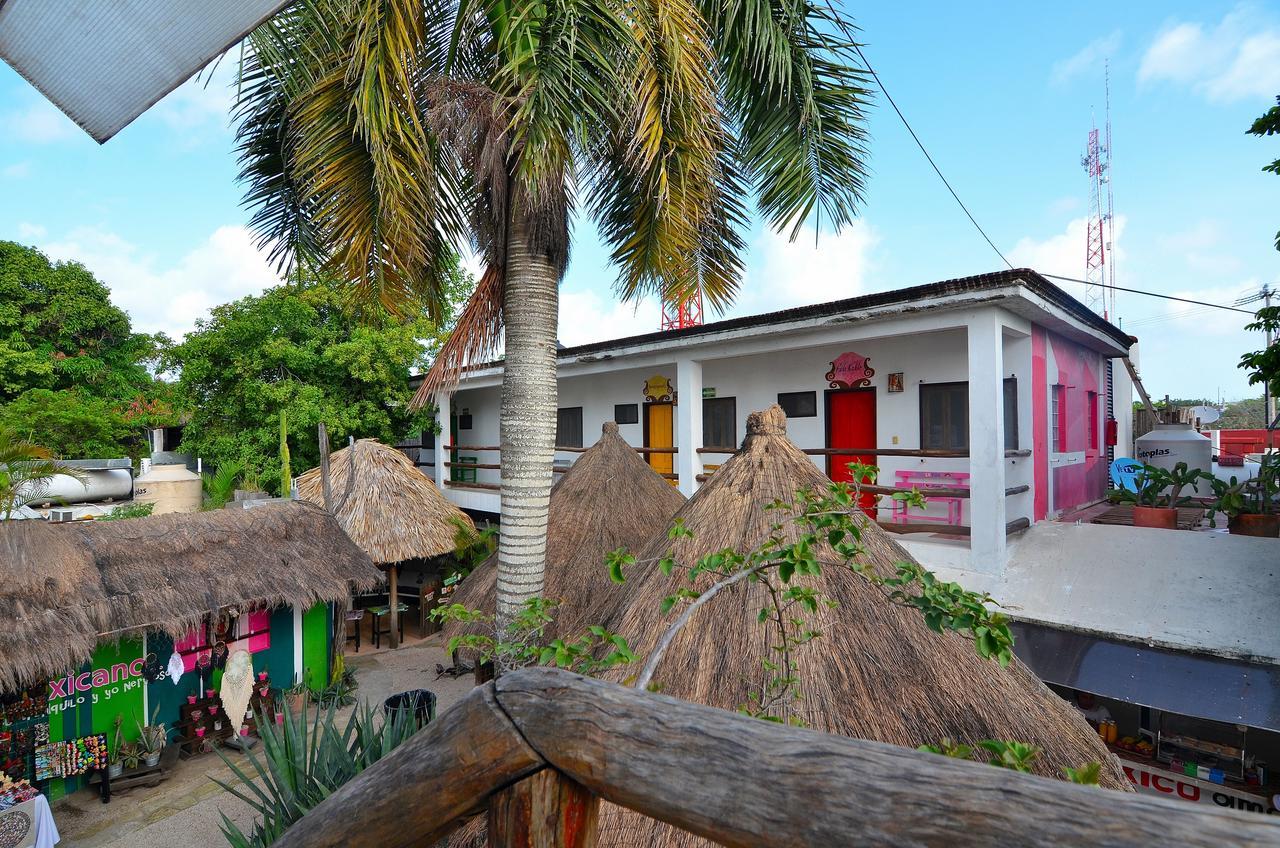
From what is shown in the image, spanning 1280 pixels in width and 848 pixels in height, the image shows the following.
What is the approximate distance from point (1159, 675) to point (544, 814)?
21.5ft

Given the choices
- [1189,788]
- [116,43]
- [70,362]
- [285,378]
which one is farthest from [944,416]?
[70,362]

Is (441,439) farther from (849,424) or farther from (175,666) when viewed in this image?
(849,424)

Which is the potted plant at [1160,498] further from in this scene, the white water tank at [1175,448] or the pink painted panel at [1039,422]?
the white water tank at [1175,448]

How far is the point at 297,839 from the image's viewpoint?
56.7 inches

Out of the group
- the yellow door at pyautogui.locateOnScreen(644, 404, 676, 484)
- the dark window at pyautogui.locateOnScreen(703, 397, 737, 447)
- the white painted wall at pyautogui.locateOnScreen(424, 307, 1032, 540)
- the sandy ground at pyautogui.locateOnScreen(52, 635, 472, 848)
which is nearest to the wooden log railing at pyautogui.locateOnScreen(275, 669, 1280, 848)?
the sandy ground at pyautogui.locateOnScreen(52, 635, 472, 848)

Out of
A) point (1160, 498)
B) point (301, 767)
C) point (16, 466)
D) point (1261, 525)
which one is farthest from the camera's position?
point (1160, 498)

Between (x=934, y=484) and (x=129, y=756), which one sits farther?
(x=934, y=484)

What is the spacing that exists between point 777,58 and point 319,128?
4.06 m

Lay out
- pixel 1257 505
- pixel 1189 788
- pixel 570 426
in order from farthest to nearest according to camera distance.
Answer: pixel 570 426, pixel 1257 505, pixel 1189 788

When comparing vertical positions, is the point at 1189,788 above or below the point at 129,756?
above

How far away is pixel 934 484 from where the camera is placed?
360 inches

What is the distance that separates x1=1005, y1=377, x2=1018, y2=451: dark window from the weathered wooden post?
8.64 meters

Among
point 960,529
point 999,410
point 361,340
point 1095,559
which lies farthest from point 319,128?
point 361,340

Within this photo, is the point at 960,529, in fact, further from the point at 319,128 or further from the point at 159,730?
the point at 159,730
